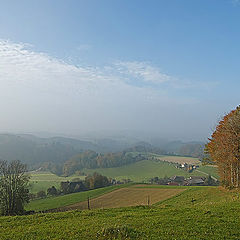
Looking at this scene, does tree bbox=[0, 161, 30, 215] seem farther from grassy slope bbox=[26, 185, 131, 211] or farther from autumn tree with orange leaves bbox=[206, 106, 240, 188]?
autumn tree with orange leaves bbox=[206, 106, 240, 188]

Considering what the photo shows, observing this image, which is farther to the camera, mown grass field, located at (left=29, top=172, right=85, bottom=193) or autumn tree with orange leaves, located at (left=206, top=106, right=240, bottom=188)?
mown grass field, located at (left=29, top=172, right=85, bottom=193)

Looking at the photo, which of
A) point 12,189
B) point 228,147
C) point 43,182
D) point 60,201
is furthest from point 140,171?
point 12,189

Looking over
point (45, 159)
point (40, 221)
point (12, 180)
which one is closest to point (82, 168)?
point (45, 159)

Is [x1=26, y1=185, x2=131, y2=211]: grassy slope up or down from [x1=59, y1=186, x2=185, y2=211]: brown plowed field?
down

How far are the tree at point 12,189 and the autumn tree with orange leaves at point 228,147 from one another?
2925 cm

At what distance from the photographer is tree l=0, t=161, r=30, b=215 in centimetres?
2736

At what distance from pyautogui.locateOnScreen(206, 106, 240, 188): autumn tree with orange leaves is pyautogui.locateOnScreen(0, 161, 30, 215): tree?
2925cm

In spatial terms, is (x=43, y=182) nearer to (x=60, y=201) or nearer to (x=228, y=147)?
(x=60, y=201)

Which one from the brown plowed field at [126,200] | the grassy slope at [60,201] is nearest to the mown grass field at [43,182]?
the grassy slope at [60,201]

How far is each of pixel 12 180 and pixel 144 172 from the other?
82.9m

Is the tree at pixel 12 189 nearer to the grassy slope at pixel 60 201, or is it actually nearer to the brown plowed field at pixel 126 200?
the brown plowed field at pixel 126 200

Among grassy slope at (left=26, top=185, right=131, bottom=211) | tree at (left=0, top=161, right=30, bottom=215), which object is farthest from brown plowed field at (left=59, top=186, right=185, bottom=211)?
tree at (left=0, top=161, right=30, bottom=215)

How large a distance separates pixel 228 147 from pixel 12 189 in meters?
30.8

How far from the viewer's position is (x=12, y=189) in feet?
95.0
